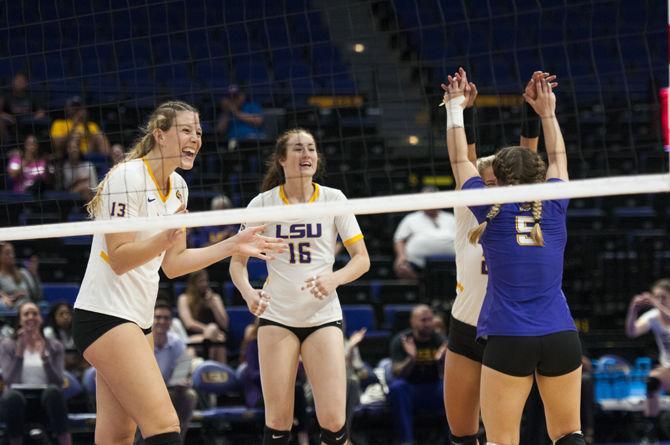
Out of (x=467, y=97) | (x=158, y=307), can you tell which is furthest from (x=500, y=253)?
(x=158, y=307)

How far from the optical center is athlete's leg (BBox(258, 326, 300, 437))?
20.7 ft

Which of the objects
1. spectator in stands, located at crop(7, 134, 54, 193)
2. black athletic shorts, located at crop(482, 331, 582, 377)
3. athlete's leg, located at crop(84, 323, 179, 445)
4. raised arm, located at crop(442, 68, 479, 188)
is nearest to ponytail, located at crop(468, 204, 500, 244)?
raised arm, located at crop(442, 68, 479, 188)

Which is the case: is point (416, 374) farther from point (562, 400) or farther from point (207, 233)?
point (562, 400)

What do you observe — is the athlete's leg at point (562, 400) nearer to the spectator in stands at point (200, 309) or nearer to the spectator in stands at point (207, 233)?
the spectator in stands at point (200, 309)

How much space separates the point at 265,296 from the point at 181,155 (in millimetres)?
949

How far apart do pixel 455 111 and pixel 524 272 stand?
1.05 metres

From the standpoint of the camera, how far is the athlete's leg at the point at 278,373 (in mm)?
6309

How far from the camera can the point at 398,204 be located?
212 inches

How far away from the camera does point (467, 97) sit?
19.6 ft

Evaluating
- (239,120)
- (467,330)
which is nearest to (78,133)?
(239,120)

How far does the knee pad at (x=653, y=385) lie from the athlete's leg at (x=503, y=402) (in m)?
5.48

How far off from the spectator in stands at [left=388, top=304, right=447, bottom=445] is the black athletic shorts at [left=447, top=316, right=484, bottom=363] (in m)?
3.80

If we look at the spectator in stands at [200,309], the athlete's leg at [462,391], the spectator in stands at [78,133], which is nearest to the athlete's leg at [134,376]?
the athlete's leg at [462,391]

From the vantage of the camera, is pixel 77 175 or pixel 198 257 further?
pixel 77 175
